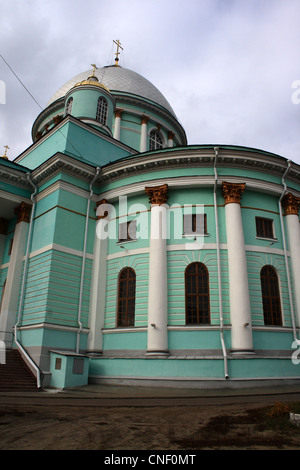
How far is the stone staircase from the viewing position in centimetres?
1260

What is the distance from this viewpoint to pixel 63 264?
15852 millimetres

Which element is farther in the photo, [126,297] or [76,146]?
[76,146]

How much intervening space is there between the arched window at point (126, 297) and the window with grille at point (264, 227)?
5.93 m

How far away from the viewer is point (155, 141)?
27266 millimetres

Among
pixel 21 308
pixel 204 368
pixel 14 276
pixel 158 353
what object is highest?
pixel 14 276

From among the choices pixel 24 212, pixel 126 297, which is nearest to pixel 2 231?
pixel 24 212

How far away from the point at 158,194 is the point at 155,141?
12.4 meters

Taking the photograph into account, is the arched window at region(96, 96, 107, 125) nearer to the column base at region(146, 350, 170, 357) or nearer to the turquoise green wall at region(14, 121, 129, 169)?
the turquoise green wall at region(14, 121, 129, 169)

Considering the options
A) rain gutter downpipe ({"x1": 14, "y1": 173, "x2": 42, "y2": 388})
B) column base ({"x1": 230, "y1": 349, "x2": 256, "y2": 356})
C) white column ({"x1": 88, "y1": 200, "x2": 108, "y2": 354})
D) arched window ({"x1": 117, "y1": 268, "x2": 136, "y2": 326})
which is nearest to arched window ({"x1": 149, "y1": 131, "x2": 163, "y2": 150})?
white column ({"x1": 88, "y1": 200, "x2": 108, "y2": 354})

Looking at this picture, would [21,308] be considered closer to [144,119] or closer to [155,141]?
[155,141]

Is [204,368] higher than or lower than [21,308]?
lower

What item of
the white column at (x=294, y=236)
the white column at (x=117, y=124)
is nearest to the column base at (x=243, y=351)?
the white column at (x=294, y=236)

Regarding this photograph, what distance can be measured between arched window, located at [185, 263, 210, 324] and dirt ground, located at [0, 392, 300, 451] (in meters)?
6.46

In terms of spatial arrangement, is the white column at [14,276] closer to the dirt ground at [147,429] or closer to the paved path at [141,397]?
the paved path at [141,397]
